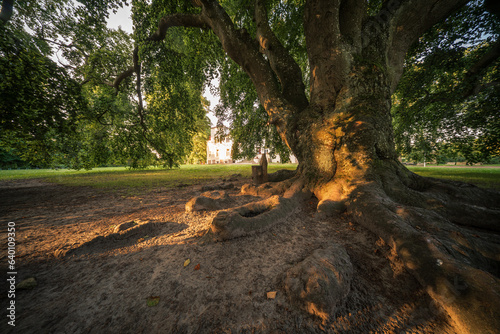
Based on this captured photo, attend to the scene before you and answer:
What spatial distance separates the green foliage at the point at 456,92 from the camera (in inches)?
219

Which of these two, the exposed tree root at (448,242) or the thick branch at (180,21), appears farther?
the thick branch at (180,21)

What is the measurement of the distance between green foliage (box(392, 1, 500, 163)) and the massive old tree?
0.91 meters

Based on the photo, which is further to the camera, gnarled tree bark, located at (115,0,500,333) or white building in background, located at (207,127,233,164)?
white building in background, located at (207,127,233,164)

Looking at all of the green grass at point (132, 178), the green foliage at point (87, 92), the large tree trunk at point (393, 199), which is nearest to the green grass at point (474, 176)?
the large tree trunk at point (393, 199)

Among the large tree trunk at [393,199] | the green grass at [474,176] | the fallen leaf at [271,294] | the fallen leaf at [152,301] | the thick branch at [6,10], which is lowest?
the fallen leaf at [152,301]

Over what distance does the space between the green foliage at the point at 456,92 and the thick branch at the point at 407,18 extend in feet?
8.79

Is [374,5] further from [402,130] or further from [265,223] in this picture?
[265,223]

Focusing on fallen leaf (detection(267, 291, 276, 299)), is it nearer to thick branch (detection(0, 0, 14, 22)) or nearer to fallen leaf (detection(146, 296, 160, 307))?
fallen leaf (detection(146, 296, 160, 307))

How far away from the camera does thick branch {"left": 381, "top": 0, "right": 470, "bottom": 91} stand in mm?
3732

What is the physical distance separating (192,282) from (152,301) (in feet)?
1.10

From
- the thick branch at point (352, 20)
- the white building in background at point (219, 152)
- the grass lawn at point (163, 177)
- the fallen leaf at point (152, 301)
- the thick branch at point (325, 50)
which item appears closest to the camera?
the fallen leaf at point (152, 301)

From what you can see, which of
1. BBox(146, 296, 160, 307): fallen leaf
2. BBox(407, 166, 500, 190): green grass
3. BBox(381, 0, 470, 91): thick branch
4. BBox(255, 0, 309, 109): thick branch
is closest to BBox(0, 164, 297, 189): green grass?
BBox(255, 0, 309, 109): thick branch

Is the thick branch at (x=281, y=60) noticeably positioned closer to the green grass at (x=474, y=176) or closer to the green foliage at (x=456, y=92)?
the green foliage at (x=456, y=92)

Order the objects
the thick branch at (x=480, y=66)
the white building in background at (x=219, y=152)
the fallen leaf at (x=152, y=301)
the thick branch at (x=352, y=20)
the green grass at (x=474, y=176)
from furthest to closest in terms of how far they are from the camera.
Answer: the white building in background at (x=219, y=152), the green grass at (x=474, y=176), the thick branch at (x=480, y=66), the thick branch at (x=352, y=20), the fallen leaf at (x=152, y=301)
